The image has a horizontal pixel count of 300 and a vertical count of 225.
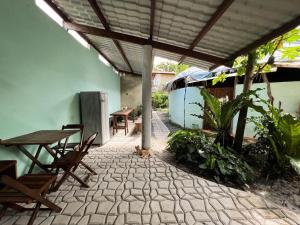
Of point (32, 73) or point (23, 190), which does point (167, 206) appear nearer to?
point (23, 190)

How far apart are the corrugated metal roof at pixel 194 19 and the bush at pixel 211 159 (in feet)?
7.51

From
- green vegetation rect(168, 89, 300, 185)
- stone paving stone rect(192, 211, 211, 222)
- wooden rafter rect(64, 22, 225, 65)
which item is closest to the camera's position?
stone paving stone rect(192, 211, 211, 222)

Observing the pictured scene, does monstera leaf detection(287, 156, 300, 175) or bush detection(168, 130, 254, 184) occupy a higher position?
monstera leaf detection(287, 156, 300, 175)

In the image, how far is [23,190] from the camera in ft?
5.94

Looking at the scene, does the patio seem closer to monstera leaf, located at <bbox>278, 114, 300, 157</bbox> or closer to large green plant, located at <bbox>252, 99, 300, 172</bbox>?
large green plant, located at <bbox>252, 99, 300, 172</bbox>

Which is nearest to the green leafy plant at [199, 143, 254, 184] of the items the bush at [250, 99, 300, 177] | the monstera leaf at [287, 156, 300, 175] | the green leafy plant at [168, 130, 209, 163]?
the green leafy plant at [168, 130, 209, 163]

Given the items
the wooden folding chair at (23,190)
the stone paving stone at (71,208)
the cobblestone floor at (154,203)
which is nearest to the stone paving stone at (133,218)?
the cobblestone floor at (154,203)

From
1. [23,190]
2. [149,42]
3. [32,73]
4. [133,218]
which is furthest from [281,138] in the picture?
[32,73]

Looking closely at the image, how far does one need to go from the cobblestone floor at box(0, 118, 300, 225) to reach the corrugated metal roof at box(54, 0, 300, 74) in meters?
2.73

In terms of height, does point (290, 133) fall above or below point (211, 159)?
above

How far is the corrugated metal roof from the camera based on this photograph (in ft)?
7.76

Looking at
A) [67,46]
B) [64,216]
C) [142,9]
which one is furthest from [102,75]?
[64,216]

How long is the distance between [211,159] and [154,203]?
5.29 feet

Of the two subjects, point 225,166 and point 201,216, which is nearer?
point 201,216
